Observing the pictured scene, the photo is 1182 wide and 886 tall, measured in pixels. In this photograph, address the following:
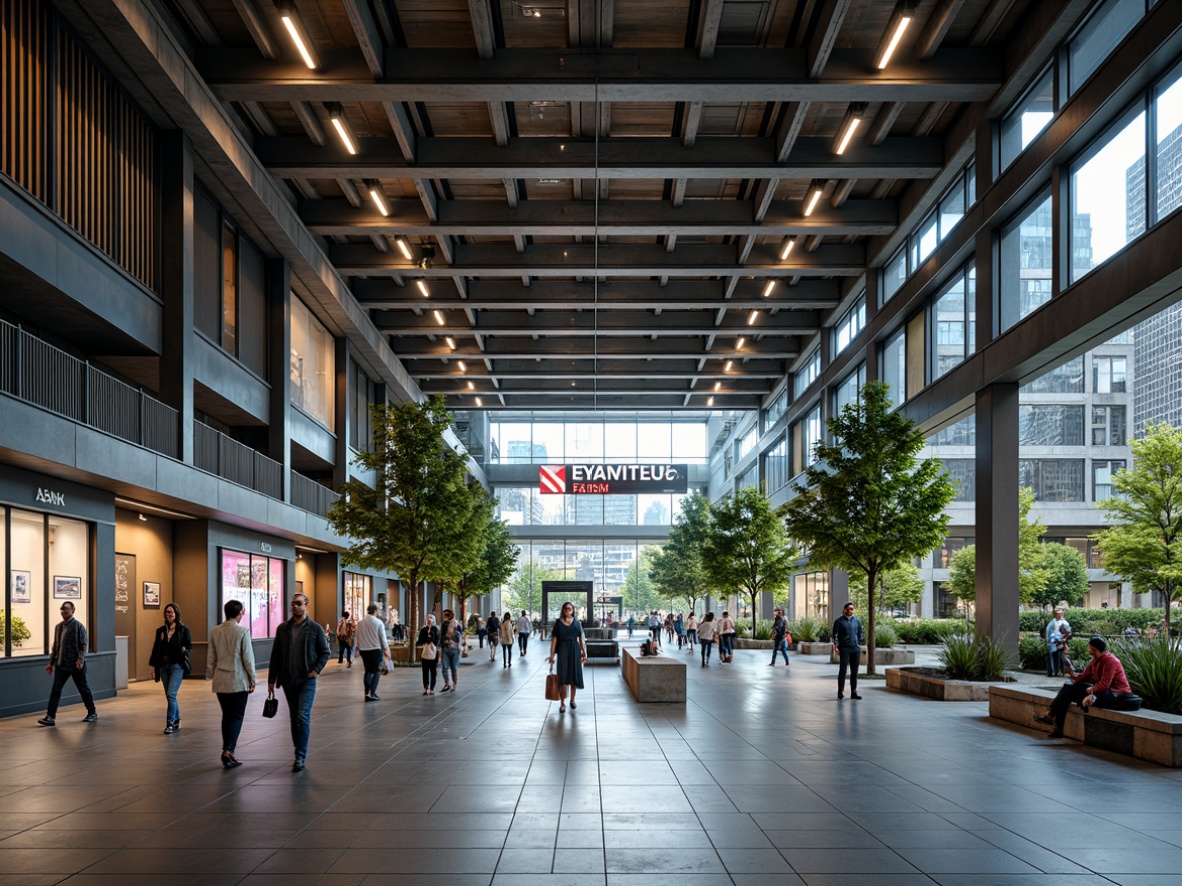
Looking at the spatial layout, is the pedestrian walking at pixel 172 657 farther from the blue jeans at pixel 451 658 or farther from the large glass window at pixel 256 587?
the large glass window at pixel 256 587

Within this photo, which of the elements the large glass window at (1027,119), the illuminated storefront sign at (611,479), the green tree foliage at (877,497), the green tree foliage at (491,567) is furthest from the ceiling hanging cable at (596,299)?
the large glass window at (1027,119)

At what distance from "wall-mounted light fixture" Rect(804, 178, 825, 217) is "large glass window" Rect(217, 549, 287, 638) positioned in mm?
17847

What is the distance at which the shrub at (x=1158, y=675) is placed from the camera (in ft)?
41.6

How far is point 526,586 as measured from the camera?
7731 cm

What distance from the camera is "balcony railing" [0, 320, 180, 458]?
15.5 m

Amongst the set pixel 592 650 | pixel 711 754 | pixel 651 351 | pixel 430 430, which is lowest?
pixel 592 650

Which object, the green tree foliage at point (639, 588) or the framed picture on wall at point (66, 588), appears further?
the green tree foliage at point (639, 588)

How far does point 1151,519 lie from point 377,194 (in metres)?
29.1

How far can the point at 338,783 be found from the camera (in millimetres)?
10008

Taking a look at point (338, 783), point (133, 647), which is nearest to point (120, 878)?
point (338, 783)

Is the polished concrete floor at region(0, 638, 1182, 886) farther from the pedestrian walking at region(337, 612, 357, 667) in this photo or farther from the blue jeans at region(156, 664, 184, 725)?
the pedestrian walking at region(337, 612, 357, 667)

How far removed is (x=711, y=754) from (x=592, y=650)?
64.4ft

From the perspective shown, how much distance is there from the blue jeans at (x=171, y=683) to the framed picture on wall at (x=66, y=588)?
446cm

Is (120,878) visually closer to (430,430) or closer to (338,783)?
(338,783)
